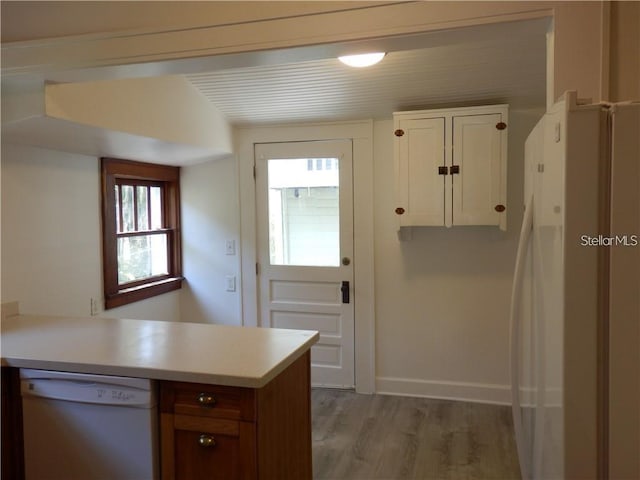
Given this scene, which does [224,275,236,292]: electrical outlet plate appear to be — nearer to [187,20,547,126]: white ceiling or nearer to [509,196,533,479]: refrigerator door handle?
[187,20,547,126]: white ceiling

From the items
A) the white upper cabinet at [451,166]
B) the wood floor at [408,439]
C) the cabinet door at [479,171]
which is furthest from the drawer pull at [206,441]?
the cabinet door at [479,171]

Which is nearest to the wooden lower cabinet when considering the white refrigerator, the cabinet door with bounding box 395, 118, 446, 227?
the white refrigerator

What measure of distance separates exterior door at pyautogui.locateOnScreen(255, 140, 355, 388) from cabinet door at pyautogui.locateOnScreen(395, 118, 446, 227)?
51 cm

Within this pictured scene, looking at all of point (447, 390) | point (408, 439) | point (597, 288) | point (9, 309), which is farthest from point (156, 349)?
point (447, 390)

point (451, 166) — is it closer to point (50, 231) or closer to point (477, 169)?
point (477, 169)

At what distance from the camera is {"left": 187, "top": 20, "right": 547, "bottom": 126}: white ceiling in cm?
295

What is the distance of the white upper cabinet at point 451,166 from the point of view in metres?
3.40

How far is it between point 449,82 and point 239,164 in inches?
70.0

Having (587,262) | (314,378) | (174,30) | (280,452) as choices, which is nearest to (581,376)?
(587,262)

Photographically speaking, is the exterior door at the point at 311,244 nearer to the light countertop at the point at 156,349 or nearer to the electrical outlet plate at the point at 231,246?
the electrical outlet plate at the point at 231,246

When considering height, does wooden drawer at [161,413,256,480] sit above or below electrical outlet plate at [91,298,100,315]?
below

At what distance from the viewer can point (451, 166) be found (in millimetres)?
3477

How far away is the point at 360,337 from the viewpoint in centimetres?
404

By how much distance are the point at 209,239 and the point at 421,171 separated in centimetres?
185
